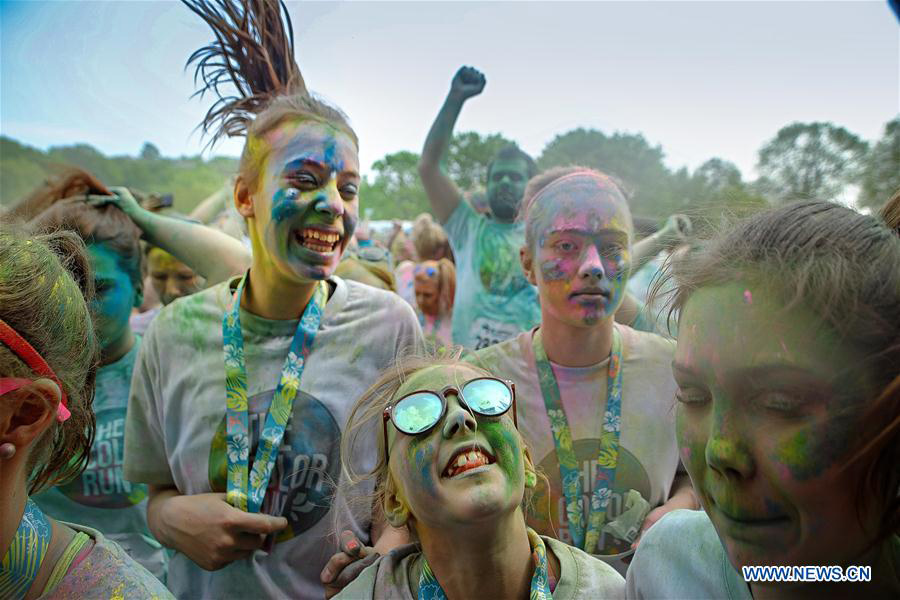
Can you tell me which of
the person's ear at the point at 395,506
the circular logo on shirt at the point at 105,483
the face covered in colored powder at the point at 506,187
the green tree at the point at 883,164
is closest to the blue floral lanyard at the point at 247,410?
the person's ear at the point at 395,506

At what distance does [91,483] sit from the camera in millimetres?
2686

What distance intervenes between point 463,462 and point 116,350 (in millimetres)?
2060

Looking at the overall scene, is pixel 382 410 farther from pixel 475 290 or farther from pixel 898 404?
pixel 475 290

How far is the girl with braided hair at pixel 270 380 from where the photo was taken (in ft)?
7.02

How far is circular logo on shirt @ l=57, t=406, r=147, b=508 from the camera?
8.80 feet

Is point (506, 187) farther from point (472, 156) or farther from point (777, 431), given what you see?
→ point (777, 431)

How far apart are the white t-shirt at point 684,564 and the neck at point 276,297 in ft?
4.76

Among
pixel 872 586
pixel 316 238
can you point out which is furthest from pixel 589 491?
pixel 316 238

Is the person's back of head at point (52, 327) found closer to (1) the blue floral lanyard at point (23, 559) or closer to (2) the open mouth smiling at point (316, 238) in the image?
(1) the blue floral lanyard at point (23, 559)

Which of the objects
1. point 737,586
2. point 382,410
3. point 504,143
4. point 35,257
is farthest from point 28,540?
point 504,143

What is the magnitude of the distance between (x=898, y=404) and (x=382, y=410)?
1.22 meters

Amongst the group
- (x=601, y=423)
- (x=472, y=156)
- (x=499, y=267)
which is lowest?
(x=601, y=423)

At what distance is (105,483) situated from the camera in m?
2.69

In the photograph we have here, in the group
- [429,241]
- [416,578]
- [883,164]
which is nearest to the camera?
[416,578]
